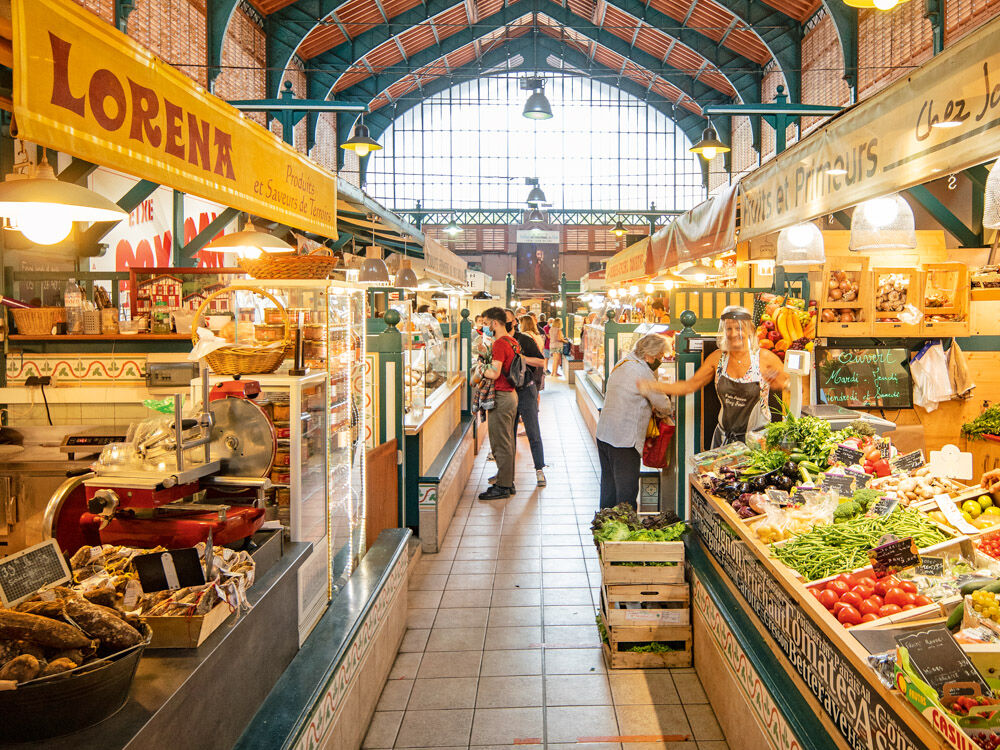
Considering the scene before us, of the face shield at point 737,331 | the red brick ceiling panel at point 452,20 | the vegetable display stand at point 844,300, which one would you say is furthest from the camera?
the red brick ceiling panel at point 452,20

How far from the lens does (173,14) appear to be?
10289 millimetres

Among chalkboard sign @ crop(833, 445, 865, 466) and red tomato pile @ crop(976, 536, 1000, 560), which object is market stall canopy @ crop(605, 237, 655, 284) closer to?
chalkboard sign @ crop(833, 445, 865, 466)

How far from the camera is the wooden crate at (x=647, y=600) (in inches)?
148

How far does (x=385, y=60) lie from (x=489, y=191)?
7.80 meters

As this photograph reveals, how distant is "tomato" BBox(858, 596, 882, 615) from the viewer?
223 cm

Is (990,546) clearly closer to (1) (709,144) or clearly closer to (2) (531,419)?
(2) (531,419)

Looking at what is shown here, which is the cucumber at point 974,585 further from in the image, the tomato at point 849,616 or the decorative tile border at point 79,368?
the decorative tile border at point 79,368

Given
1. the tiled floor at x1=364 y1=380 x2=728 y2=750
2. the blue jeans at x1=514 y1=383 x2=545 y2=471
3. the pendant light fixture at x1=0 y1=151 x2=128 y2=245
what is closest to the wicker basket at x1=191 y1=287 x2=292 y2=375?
the pendant light fixture at x1=0 y1=151 x2=128 y2=245

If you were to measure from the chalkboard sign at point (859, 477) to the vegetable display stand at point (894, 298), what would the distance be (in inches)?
87.4

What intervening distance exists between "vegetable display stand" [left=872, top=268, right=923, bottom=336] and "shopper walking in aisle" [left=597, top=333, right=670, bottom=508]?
62.2 inches

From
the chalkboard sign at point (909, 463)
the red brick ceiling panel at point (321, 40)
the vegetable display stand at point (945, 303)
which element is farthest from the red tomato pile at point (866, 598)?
the red brick ceiling panel at point (321, 40)

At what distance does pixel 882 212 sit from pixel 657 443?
2.04 meters

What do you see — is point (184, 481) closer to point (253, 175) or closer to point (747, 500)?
point (253, 175)

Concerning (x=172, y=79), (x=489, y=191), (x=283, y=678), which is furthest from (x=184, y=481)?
(x=489, y=191)
